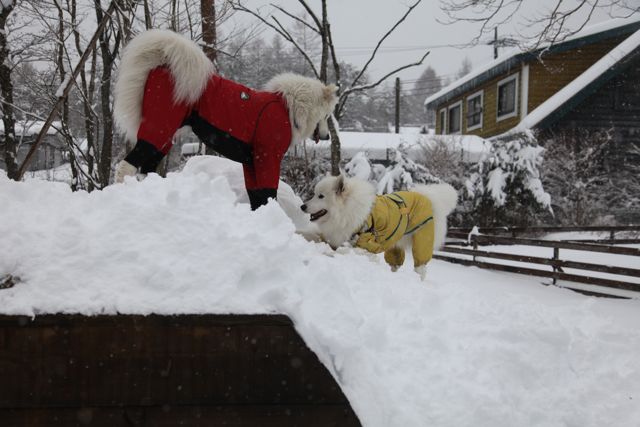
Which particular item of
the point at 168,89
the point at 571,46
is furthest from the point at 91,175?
the point at 571,46

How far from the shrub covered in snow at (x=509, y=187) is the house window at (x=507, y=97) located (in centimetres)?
665

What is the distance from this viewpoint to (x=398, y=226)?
490 cm

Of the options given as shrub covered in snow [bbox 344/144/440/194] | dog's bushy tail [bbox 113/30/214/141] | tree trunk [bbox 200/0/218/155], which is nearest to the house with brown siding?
shrub covered in snow [bbox 344/144/440/194]

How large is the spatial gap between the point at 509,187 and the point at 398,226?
31.8 ft

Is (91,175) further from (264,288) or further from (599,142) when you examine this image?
(599,142)

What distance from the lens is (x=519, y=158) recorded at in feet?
43.7

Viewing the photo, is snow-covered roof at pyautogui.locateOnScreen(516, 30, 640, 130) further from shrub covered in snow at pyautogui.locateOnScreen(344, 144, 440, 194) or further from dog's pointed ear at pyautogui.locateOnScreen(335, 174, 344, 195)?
dog's pointed ear at pyautogui.locateOnScreen(335, 174, 344, 195)

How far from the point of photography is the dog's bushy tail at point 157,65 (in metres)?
3.22

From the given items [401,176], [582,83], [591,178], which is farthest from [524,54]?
[401,176]

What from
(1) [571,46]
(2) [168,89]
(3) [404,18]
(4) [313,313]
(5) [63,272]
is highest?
(1) [571,46]

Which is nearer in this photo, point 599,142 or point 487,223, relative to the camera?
point 487,223

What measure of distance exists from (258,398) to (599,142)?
19.0 metres

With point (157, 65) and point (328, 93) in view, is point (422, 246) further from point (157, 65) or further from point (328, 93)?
point (157, 65)

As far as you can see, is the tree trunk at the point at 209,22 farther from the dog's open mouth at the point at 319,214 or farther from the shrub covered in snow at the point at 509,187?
the shrub covered in snow at the point at 509,187
